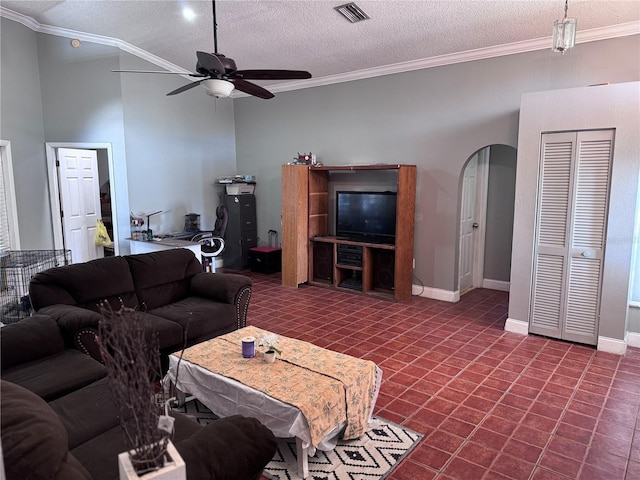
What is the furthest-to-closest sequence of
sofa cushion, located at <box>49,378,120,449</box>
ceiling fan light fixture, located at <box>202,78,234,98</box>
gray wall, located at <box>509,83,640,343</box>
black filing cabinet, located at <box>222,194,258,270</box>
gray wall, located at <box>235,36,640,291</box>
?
black filing cabinet, located at <box>222,194,258,270</box>
gray wall, located at <box>235,36,640,291</box>
gray wall, located at <box>509,83,640,343</box>
ceiling fan light fixture, located at <box>202,78,234,98</box>
sofa cushion, located at <box>49,378,120,449</box>

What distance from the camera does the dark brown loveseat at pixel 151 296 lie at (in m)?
2.93

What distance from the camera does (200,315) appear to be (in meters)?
3.56

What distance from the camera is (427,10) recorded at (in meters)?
3.99

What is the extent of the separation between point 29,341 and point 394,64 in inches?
193

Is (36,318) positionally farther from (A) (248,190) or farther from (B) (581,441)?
(A) (248,190)

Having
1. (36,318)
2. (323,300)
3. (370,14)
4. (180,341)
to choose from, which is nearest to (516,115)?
(370,14)

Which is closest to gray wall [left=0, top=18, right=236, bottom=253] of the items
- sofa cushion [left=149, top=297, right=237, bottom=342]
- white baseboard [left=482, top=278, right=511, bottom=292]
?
sofa cushion [left=149, top=297, right=237, bottom=342]

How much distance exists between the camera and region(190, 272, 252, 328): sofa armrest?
12.6 feet

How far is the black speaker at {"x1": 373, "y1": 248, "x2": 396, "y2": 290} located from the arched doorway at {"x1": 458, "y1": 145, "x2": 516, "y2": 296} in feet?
2.90

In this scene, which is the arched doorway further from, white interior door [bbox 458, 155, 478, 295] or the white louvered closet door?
the white louvered closet door

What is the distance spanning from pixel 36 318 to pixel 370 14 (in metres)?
3.80

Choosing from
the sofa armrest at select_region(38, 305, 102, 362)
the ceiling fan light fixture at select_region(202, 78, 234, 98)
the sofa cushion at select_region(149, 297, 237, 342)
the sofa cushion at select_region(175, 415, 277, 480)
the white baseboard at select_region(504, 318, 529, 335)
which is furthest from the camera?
A: the white baseboard at select_region(504, 318, 529, 335)

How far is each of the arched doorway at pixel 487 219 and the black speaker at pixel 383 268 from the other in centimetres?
88

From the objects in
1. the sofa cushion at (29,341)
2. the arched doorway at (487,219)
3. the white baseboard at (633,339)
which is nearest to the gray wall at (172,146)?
the sofa cushion at (29,341)
